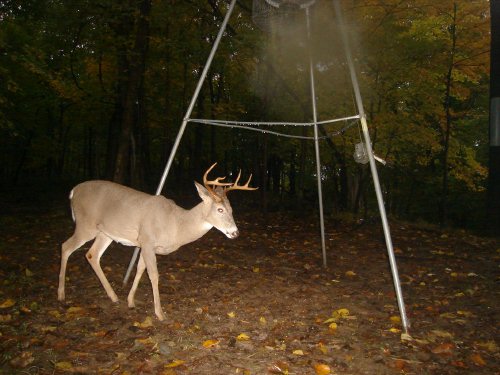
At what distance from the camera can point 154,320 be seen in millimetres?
4844

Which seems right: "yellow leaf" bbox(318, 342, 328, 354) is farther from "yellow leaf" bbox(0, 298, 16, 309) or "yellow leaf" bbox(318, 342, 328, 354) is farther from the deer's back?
"yellow leaf" bbox(0, 298, 16, 309)

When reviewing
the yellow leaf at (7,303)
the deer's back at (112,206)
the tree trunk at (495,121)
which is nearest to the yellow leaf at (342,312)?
the deer's back at (112,206)

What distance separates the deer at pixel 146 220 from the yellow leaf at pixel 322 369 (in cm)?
183

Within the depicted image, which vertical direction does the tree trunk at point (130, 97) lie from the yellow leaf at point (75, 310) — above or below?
above

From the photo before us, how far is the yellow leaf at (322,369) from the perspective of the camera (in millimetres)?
3661

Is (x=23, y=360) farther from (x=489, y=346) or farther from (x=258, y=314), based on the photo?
(x=489, y=346)

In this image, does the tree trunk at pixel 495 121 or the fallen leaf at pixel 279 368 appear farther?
the tree trunk at pixel 495 121

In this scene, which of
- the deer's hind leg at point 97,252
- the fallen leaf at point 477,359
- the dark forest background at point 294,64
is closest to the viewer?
→ the fallen leaf at point 477,359

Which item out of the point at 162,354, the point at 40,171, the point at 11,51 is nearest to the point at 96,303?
the point at 162,354

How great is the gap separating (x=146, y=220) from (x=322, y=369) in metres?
2.76

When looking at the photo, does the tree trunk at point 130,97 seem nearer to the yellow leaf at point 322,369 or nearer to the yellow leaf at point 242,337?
the yellow leaf at point 242,337

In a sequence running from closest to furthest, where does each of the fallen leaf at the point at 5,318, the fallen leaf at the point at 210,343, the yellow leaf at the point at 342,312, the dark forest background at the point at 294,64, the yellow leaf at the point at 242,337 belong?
the fallen leaf at the point at 210,343 < the yellow leaf at the point at 242,337 < the fallen leaf at the point at 5,318 < the yellow leaf at the point at 342,312 < the dark forest background at the point at 294,64

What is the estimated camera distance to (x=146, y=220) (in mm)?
5098

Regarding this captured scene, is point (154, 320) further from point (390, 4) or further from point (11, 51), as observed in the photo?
point (390, 4)
